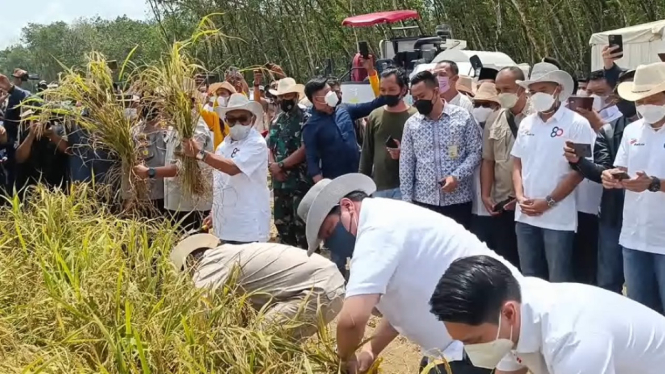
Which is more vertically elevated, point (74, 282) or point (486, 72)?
point (486, 72)

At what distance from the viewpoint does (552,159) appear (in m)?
4.40

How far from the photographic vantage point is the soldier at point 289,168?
619 cm

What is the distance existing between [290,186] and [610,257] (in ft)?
8.99

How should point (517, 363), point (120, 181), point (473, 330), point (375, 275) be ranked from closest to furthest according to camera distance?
point (473, 330) → point (517, 363) → point (375, 275) → point (120, 181)

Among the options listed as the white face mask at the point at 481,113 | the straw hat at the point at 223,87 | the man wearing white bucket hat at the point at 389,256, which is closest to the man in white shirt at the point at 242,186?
the white face mask at the point at 481,113

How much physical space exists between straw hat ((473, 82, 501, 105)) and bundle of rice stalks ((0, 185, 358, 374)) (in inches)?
93.9

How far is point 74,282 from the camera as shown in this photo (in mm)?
3574

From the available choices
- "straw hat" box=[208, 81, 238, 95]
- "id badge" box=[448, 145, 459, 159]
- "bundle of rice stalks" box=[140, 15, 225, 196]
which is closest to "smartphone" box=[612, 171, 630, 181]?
"id badge" box=[448, 145, 459, 159]

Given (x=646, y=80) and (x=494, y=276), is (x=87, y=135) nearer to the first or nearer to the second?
(x=646, y=80)

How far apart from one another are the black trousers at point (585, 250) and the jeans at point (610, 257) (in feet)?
0.76

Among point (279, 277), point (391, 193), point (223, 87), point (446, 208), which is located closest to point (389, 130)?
point (391, 193)

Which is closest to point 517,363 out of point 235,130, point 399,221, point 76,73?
point 399,221

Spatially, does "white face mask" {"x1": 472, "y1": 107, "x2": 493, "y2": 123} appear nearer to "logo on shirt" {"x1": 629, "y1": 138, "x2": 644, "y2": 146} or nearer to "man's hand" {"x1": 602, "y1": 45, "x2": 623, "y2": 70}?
"man's hand" {"x1": 602, "y1": 45, "x2": 623, "y2": 70}

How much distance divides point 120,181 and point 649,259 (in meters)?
3.16
